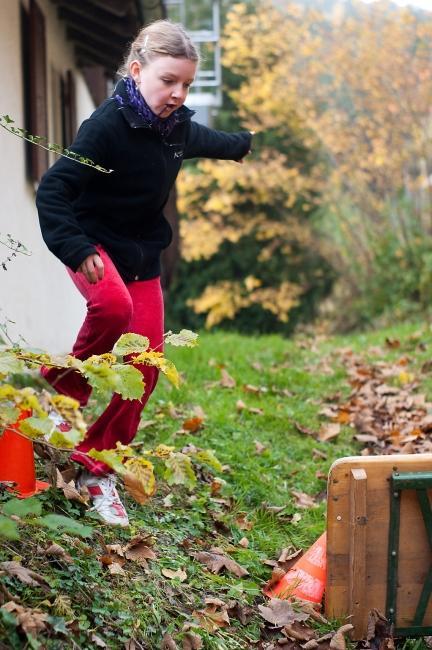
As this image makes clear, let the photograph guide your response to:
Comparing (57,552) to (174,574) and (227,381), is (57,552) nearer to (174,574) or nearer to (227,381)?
(174,574)

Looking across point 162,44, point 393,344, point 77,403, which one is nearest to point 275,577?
point 77,403

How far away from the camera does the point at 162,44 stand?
3.36m

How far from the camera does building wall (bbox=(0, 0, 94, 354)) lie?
607 centimetres

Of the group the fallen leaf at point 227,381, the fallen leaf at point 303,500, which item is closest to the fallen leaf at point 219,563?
the fallen leaf at point 303,500

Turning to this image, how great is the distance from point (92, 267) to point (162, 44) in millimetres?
921

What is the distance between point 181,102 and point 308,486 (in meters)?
2.07

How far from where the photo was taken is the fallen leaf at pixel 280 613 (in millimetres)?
3129

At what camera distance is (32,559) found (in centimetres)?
274

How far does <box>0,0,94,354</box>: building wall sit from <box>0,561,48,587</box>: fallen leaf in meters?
3.05

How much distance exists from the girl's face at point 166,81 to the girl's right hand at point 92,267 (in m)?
0.68

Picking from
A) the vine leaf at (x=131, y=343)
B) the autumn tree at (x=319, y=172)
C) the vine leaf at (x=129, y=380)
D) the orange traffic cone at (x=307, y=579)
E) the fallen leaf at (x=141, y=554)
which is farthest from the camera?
the autumn tree at (x=319, y=172)

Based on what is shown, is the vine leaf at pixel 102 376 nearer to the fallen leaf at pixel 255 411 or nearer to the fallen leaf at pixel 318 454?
the fallen leaf at pixel 318 454

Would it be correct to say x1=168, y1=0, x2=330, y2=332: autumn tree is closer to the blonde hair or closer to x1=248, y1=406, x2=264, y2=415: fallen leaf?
x1=248, y1=406, x2=264, y2=415: fallen leaf

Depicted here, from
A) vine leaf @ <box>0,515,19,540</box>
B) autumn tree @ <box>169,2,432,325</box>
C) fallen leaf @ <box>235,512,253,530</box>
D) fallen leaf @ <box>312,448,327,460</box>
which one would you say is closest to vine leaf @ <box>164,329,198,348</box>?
vine leaf @ <box>0,515,19,540</box>
